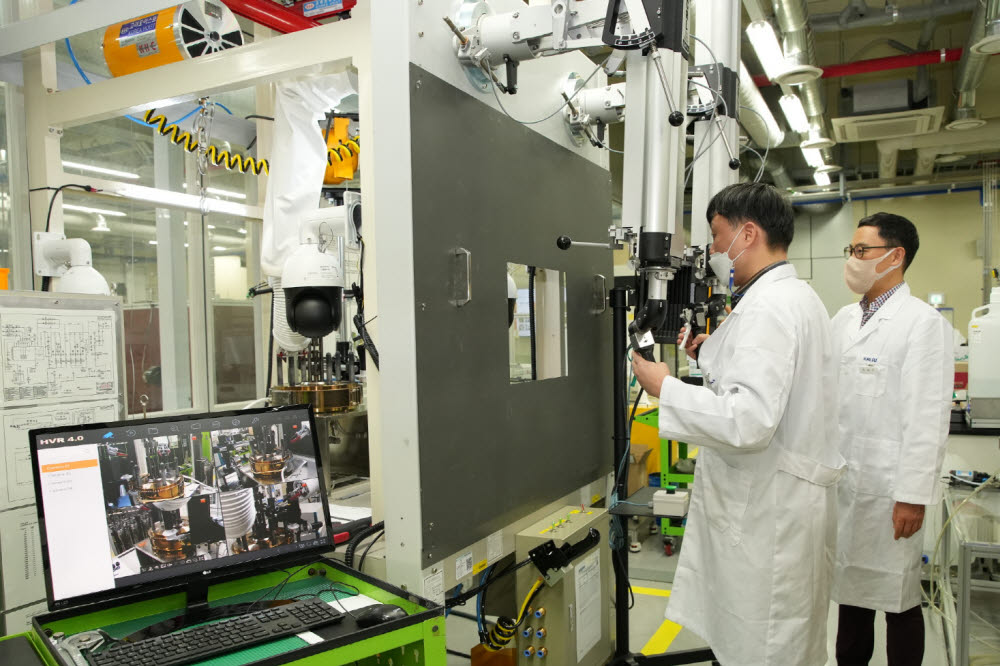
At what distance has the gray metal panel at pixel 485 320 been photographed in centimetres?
153

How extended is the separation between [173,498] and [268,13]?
67.5 inches

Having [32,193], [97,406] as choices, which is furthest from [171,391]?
[97,406]

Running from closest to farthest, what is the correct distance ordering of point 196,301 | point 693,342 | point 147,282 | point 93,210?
point 693,342 < point 93,210 < point 147,282 < point 196,301

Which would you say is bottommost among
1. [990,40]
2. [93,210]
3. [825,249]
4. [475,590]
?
[475,590]

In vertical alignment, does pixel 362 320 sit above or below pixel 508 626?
above

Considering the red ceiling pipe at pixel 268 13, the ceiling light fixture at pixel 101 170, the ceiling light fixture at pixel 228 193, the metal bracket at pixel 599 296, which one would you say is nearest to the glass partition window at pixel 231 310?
the ceiling light fixture at pixel 228 193


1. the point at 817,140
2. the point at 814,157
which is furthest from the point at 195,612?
the point at 814,157

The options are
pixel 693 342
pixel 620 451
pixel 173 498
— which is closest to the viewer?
pixel 173 498

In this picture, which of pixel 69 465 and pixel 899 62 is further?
pixel 899 62

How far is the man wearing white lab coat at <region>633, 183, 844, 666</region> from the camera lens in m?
1.51

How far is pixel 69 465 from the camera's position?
1285mm

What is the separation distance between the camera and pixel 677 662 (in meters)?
2.39

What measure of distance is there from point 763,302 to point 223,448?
123cm

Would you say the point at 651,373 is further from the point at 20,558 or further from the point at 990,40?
the point at 990,40
